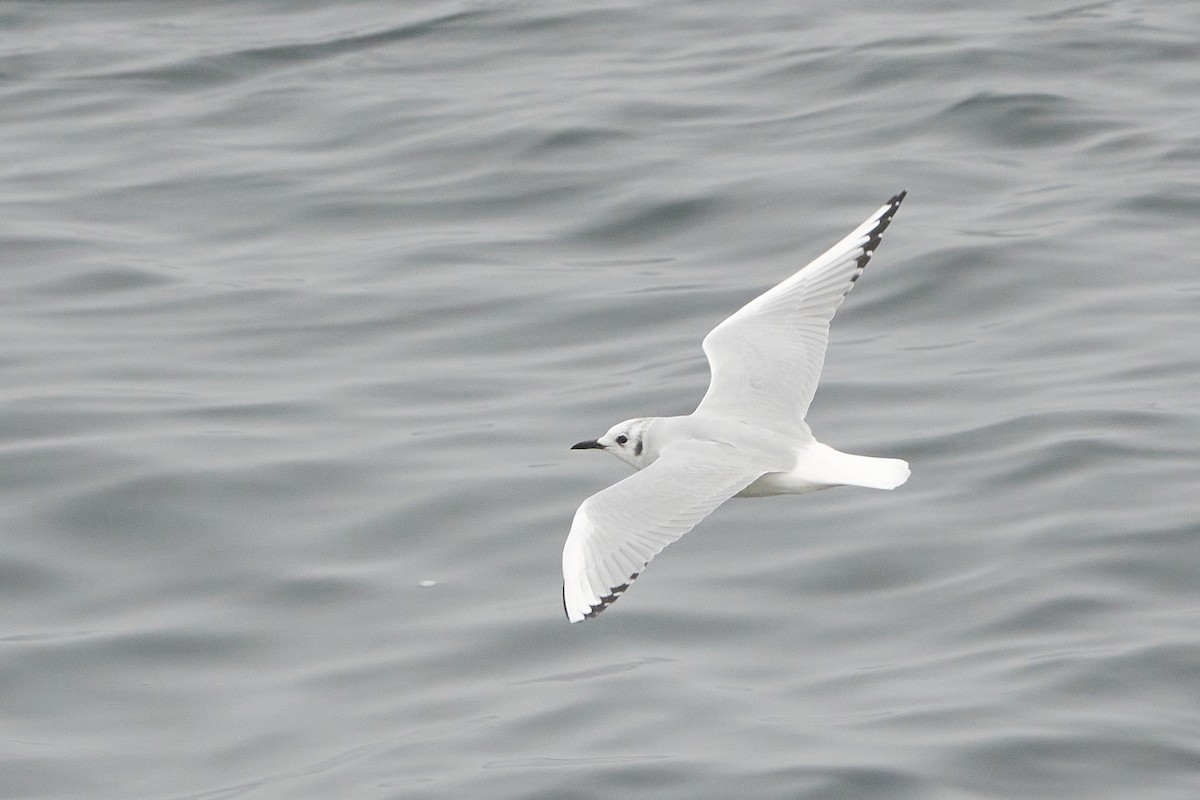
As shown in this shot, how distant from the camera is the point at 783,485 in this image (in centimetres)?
668

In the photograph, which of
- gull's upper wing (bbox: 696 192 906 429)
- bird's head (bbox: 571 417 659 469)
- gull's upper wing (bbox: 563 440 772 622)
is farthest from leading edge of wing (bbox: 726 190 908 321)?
gull's upper wing (bbox: 563 440 772 622)

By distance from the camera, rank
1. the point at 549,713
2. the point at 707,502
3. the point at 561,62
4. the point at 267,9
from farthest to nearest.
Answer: the point at 267,9 → the point at 561,62 → the point at 549,713 → the point at 707,502

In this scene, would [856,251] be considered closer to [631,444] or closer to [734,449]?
[631,444]

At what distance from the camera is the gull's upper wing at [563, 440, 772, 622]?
6.03m

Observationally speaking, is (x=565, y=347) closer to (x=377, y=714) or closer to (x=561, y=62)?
(x=377, y=714)

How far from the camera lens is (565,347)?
10.5 meters

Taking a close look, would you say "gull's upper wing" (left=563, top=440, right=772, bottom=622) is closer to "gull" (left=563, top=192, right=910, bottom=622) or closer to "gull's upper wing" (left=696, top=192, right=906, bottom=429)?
"gull" (left=563, top=192, right=910, bottom=622)

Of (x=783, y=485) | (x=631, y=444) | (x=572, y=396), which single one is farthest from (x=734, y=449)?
(x=572, y=396)

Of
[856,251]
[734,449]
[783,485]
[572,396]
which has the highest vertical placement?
[856,251]

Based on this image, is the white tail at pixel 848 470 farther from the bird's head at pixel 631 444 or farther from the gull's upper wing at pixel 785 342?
the bird's head at pixel 631 444

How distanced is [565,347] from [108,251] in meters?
3.17

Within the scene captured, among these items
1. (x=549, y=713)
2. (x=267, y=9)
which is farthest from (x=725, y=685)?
(x=267, y=9)

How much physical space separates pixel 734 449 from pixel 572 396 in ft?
10.3

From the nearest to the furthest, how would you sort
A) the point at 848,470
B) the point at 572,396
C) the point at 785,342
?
the point at 848,470
the point at 785,342
the point at 572,396
